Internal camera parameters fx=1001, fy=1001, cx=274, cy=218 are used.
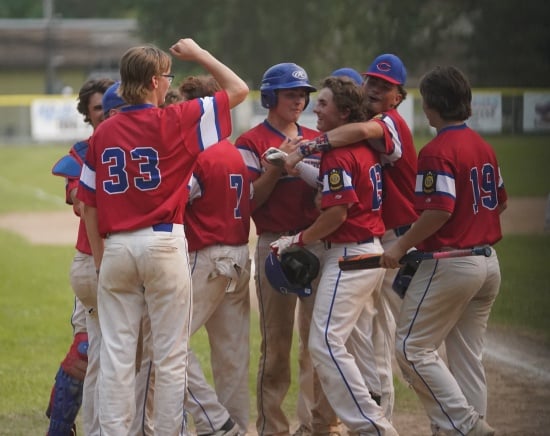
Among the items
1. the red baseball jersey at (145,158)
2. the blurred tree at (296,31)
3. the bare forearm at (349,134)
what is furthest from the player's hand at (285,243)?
the blurred tree at (296,31)

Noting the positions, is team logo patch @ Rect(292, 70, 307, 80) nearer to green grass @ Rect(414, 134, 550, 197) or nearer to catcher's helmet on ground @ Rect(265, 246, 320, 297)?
catcher's helmet on ground @ Rect(265, 246, 320, 297)

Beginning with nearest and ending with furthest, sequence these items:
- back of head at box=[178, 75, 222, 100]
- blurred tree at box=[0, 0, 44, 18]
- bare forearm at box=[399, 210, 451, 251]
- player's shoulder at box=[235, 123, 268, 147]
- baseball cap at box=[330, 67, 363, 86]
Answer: bare forearm at box=[399, 210, 451, 251], back of head at box=[178, 75, 222, 100], player's shoulder at box=[235, 123, 268, 147], baseball cap at box=[330, 67, 363, 86], blurred tree at box=[0, 0, 44, 18]

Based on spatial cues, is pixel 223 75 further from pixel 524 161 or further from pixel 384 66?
pixel 524 161

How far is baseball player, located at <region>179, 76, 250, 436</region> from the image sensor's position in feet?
16.3

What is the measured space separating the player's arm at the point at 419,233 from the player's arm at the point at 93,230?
129 cm

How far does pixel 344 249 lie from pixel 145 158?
43.9 inches

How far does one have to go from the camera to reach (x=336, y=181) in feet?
15.3

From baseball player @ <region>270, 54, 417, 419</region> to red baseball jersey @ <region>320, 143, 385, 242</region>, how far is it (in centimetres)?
15

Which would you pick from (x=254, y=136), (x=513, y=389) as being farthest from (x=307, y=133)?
(x=513, y=389)

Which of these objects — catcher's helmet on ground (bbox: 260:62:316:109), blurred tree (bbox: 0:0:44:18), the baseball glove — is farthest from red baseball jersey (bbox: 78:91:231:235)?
blurred tree (bbox: 0:0:44:18)

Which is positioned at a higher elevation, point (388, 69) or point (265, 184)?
point (388, 69)

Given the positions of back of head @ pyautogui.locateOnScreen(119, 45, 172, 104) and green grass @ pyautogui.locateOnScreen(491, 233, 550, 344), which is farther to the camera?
green grass @ pyautogui.locateOnScreen(491, 233, 550, 344)

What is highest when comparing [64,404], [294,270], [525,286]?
[294,270]

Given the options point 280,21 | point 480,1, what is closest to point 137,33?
point 280,21
